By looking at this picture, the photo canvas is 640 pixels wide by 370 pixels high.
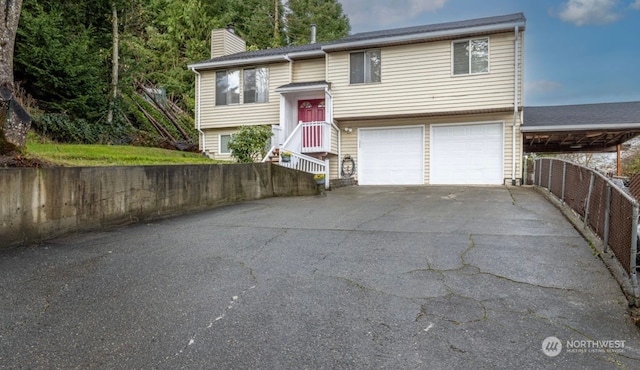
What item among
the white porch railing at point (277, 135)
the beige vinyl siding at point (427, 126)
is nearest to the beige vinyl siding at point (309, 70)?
the beige vinyl siding at point (427, 126)

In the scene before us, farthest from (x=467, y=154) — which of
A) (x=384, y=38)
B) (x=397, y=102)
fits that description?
(x=384, y=38)

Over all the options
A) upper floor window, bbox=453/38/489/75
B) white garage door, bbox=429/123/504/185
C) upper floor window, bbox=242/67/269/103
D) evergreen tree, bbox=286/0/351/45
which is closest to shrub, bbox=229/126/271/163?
upper floor window, bbox=242/67/269/103

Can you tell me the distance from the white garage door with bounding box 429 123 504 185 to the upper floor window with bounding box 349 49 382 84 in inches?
107

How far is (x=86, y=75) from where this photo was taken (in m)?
13.2

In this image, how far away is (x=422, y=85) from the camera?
493 inches

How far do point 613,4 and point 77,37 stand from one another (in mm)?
36850

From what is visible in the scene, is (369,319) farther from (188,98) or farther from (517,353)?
(188,98)

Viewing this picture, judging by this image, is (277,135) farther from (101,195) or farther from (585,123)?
(585,123)

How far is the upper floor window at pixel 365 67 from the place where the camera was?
13.1m

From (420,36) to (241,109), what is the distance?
7204 mm

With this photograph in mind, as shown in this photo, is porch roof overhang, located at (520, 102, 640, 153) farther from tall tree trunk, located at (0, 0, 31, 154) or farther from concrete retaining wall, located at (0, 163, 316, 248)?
tall tree trunk, located at (0, 0, 31, 154)

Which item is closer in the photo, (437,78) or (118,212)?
(118,212)

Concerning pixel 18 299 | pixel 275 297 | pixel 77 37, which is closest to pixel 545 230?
pixel 275 297

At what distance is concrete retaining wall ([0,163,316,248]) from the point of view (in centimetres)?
472
